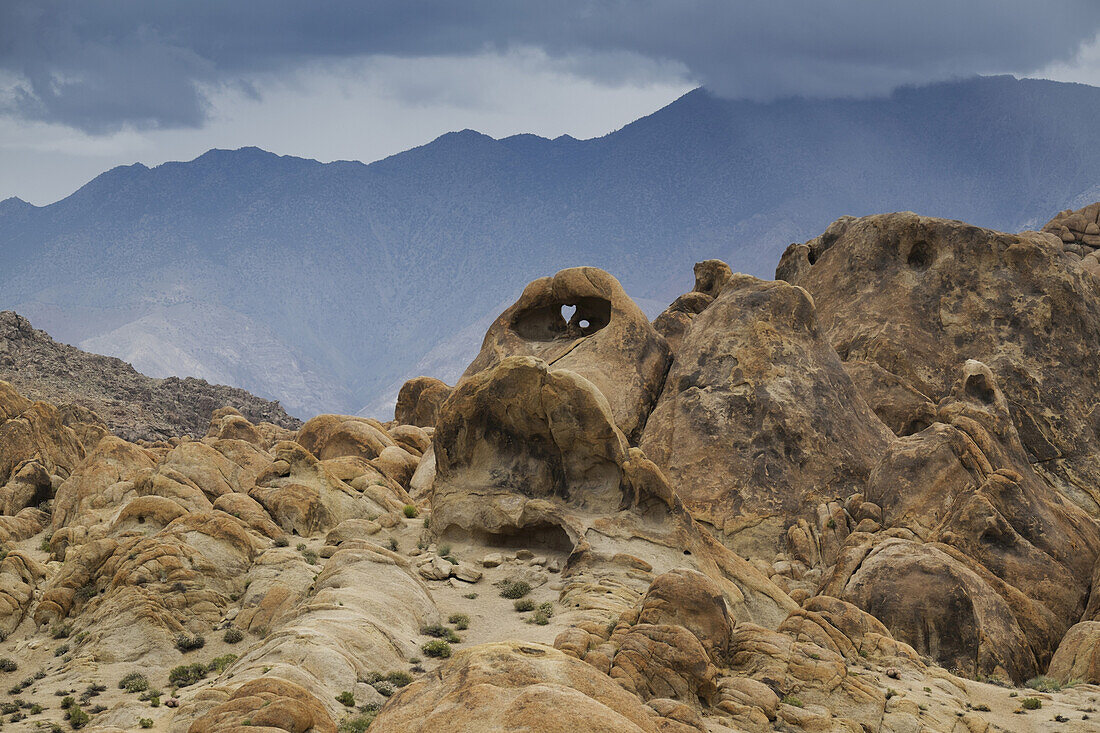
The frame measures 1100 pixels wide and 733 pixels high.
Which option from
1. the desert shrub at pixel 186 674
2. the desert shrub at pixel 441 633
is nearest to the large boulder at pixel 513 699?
the desert shrub at pixel 441 633

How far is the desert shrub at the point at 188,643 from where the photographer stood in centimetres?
2538

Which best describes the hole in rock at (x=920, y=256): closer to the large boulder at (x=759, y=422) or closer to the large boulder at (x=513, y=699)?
the large boulder at (x=759, y=422)

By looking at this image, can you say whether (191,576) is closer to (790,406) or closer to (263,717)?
(263,717)

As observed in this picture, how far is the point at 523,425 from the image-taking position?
3095 centimetres

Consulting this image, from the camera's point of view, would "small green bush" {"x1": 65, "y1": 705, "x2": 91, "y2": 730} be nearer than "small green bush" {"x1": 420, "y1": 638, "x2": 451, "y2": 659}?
Yes

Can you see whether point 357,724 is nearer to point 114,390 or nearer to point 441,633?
point 441,633

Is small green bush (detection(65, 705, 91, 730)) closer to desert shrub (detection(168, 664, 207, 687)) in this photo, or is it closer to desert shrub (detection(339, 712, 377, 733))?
desert shrub (detection(168, 664, 207, 687))

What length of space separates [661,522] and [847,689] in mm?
8817

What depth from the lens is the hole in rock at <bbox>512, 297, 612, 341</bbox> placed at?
49719mm

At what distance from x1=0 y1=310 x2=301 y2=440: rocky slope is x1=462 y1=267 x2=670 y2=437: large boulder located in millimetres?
54610

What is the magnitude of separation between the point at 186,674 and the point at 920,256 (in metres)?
39.0

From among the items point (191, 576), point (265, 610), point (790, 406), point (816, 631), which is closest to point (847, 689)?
point (816, 631)

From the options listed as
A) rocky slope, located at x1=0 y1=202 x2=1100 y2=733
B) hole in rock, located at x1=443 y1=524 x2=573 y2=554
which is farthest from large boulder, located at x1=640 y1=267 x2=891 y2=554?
hole in rock, located at x1=443 y1=524 x2=573 y2=554

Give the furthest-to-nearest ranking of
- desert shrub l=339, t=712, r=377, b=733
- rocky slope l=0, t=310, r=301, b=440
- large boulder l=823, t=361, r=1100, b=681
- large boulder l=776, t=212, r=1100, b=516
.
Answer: rocky slope l=0, t=310, r=301, b=440 < large boulder l=776, t=212, r=1100, b=516 < large boulder l=823, t=361, r=1100, b=681 < desert shrub l=339, t=712, r=377, b=733
